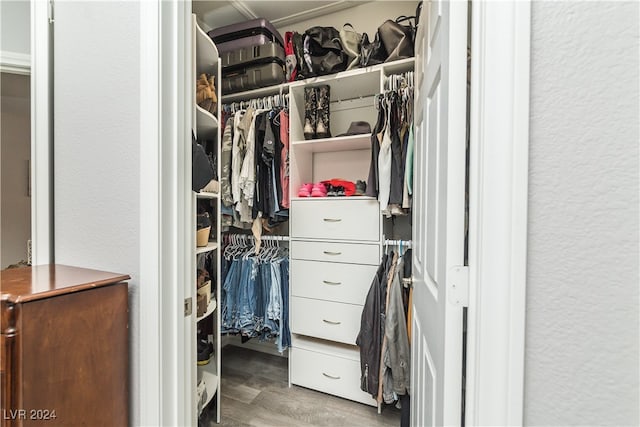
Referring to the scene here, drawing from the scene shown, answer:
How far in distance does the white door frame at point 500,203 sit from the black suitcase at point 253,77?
177 centimetres

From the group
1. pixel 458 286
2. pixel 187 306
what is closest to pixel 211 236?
pixel 187 306

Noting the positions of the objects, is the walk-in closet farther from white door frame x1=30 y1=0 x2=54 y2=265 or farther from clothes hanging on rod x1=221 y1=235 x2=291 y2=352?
white door frame x1=30 y1=0 x2=54 y2=265

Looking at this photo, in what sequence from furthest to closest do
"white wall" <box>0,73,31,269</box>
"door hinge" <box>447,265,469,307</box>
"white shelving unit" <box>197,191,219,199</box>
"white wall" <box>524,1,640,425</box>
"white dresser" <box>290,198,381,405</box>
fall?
1. "white dresser" <box>290,198,381,405</box>
2. "white shelving unit" <box>197,191,219,199</box>
3. "white wall" <box>0,73,31,269</box>
4. "door hinge" <box>447,265,469,307</box>
5. "white wall" <box>524,1,640,425</box>

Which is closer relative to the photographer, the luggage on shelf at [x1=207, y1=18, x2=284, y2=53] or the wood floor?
the wood floor

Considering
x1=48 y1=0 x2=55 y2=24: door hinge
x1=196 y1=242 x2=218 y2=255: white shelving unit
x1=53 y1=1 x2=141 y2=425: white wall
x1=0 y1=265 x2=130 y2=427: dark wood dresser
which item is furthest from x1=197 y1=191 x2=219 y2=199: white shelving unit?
x1=48 y1=0 x2=55 y2=24: door hinge

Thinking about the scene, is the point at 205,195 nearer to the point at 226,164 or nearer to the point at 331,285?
the point at 226,164

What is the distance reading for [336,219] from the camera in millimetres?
1838

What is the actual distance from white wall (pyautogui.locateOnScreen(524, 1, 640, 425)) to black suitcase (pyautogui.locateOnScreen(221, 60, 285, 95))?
1852 mm

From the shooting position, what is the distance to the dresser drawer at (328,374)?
1799 mm

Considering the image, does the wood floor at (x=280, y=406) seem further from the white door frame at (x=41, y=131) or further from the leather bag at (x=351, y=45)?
the leather bag at (x=351, y=45)

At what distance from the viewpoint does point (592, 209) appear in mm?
433

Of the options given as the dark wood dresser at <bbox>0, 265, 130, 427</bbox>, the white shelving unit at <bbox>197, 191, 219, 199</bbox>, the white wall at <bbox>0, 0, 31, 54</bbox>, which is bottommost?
the dark wood dresser at <bbox>0, 265, 130, 427</bbox>

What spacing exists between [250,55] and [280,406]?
244 centimetres

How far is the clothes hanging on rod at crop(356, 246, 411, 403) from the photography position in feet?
5.12
